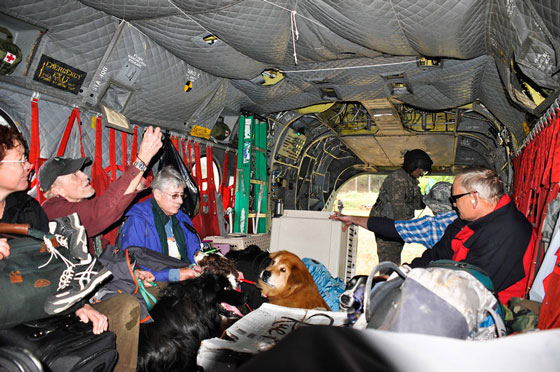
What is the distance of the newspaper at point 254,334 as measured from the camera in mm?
1633

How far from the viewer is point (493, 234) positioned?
226 cm

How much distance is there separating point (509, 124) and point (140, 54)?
13.4ft

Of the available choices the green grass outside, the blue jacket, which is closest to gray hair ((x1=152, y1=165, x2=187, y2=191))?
the blue jacket

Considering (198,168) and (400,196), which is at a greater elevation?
(198,168)

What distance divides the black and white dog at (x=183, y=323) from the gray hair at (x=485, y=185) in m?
1.82

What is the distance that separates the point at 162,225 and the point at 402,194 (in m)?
3.77

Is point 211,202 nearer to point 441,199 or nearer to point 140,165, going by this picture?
point 140,165

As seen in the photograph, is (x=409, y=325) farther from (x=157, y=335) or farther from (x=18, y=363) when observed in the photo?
(x=157, y=335)

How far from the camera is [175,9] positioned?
2.95 metres

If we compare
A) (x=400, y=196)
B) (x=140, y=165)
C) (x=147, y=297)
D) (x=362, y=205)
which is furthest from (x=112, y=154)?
(x=362, y=205)

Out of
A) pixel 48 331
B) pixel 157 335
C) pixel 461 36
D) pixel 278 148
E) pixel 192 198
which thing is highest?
pixel 461 36

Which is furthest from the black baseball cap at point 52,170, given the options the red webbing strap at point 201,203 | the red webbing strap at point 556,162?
the red webbing strap at point 556,162

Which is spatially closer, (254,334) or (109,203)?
(254,334)

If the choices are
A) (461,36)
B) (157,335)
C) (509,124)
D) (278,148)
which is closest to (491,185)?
(461,36)
